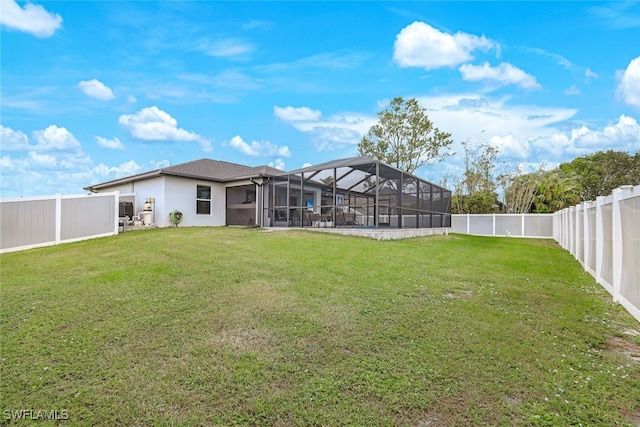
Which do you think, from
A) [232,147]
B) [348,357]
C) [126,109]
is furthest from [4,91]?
[348,357]

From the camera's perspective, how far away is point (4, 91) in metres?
9.94

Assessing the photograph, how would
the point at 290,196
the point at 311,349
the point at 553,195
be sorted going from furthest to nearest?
1. the point at 553,195
2. the point at 290,196
3. the point at 311,349

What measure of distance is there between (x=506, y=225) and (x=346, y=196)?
11825mm

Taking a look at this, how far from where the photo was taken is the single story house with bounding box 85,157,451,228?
12766 millimetres

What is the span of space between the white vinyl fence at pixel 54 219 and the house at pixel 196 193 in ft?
8.35

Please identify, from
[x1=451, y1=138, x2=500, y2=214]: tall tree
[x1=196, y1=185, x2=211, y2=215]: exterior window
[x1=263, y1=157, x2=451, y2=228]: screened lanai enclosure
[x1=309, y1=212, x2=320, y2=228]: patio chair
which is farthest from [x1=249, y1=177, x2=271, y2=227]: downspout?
[x1=451, y1=138, x2=500, y2=214]: tall tree

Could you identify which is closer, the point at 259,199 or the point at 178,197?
the point at 178,197

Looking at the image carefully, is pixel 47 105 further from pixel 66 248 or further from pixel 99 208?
pixel 66 248

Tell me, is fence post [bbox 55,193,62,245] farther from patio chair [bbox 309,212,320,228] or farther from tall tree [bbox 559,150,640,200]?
tall tree [bbox 559,150,640,200]

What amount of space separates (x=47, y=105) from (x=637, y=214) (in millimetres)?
15372

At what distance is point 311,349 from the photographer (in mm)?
3031

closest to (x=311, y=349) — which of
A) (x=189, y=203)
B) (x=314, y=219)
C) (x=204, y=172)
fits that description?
(x=314, y=219)

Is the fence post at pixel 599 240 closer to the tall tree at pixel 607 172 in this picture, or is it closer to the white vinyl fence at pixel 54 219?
the white vinyl fence at pixel 54 219

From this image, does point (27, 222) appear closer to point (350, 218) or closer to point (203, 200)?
point (203, 200)
